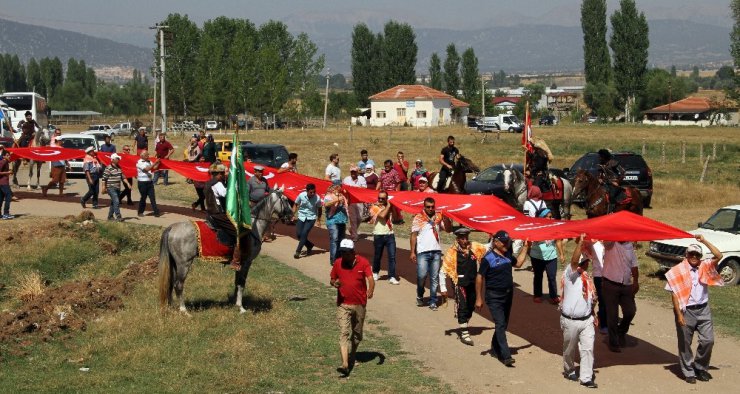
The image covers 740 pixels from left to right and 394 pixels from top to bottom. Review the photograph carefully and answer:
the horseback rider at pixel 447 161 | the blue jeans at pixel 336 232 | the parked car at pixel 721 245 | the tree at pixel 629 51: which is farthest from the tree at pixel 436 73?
the blue jeans at pixel 336 232

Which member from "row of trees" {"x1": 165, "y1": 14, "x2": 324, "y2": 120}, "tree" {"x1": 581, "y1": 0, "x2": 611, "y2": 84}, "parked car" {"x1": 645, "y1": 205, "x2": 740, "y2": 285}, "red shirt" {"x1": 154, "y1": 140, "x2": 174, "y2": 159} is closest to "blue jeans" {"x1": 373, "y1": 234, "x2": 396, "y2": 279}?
"parked car" {"x1": 645, "y1": 205, "x2": 740, "y2": 285}

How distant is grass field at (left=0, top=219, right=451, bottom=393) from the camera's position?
1326 centimetres

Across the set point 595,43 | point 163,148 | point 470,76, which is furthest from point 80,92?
point 163,148

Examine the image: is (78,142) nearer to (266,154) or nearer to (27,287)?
(266,154)

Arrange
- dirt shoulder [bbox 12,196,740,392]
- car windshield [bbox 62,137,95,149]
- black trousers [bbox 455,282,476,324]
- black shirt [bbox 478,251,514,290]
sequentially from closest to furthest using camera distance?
dirt shoulder [bbox 12,196,740,392] → black shirt [bbox 478,251,514,290] → black trousers [bbox 455,282,476,324] → car windshield [bbox 62,137,95,149]

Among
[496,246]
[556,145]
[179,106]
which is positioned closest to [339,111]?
[179,106]

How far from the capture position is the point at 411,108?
377ft

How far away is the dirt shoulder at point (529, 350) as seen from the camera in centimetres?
1330

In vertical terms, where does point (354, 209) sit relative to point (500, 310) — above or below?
above

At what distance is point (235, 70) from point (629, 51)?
163 ft

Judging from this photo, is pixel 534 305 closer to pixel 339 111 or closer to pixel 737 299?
pixel 737 299

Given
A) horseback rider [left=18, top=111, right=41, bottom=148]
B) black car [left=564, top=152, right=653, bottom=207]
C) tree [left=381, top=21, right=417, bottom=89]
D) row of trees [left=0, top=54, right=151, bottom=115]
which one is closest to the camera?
A: black car [left=564, top=152, right=653, bottom=207]

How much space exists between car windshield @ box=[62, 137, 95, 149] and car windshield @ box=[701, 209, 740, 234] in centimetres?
2666

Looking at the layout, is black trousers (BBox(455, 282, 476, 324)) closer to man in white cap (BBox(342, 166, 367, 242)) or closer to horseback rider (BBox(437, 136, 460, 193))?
man in white cap (BBox(342, 166, 367, 242))
